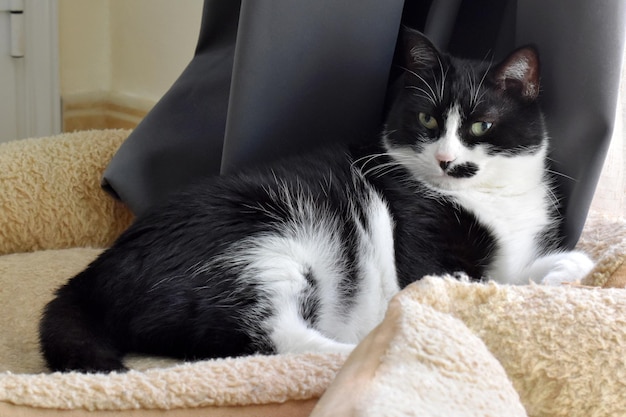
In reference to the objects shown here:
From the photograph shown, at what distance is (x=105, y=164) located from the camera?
Answer: 1651 millimetres

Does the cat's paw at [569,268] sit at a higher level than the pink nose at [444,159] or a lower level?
lower

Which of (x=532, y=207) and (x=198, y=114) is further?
(x=198, y=114)

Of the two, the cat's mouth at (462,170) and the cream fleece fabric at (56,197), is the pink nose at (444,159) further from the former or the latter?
the cream fleece fabric at (56,197)

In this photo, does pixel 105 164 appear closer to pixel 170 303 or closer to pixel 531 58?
pixel 170 303

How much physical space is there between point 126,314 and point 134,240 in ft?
0.39

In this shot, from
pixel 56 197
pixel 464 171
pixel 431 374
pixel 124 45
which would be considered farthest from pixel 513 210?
pixel 124 45

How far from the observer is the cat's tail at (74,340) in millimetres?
912

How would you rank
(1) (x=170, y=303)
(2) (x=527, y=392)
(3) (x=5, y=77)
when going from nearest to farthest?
(2) (x=527, y=392), (1) (x=170, y=303), (3) (x=5, y=77)

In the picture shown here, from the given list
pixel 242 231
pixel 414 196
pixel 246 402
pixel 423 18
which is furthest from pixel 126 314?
pixel 423 18

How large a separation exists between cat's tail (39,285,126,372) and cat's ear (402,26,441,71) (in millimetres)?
651

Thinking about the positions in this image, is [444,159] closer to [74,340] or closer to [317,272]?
[317,272]

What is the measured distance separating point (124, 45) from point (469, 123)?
1624mm

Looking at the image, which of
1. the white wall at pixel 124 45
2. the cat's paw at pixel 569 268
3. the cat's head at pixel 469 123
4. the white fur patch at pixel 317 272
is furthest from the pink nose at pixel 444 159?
the white wall at pixel 124 45

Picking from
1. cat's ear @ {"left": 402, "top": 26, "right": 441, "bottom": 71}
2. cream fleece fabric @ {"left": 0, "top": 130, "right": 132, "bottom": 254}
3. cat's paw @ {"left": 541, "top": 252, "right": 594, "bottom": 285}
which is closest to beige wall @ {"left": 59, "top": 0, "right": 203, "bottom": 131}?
cream fleece fabric @ {"left": 0, "top": 130, "right": 132, "bottom": 254}
